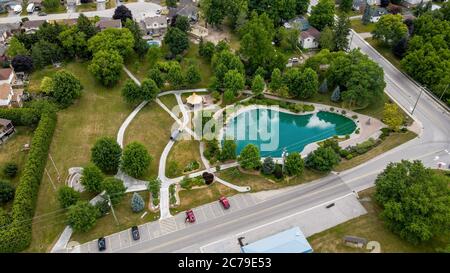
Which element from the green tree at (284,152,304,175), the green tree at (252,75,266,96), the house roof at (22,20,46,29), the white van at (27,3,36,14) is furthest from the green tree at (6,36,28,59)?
the green tree at (284,152,304,175)

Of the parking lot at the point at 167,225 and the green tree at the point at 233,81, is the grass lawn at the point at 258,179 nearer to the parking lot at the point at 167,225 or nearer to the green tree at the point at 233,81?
the parking lot at the point at 167,225

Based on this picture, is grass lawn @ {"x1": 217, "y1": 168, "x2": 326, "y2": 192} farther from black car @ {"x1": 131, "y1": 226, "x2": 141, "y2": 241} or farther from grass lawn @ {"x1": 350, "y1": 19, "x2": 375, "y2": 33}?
grass lawn @ {"x1": 350, "y1": 19, "x2": 375, "y2": 33}

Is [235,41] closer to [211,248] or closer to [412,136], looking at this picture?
[412,136]

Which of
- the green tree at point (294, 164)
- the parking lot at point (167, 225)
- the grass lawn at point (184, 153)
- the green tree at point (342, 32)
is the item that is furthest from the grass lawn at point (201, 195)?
the green tree at point (342, 32)

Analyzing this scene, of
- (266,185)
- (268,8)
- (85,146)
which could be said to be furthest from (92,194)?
(268,8)

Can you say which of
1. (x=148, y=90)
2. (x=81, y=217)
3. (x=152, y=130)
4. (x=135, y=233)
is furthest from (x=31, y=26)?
(x=135, y=233)

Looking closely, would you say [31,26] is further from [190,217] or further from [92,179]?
[190,217]

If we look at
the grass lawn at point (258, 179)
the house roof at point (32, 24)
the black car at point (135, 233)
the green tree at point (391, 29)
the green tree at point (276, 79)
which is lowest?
the black car at point (135, 233)
